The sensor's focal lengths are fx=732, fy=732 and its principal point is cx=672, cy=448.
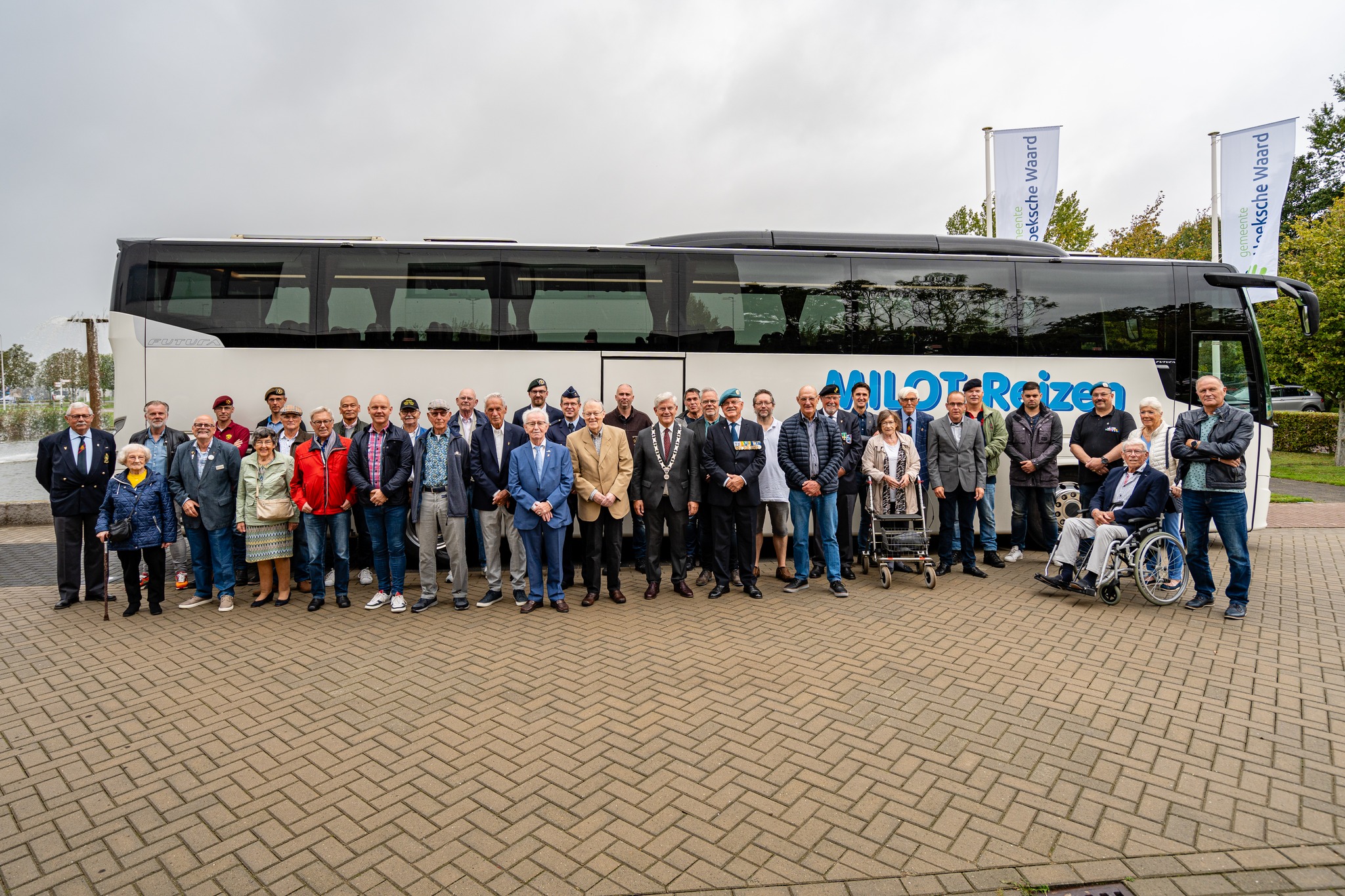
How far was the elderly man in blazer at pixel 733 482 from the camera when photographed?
7.04 m

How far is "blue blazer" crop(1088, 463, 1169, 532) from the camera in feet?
21.4

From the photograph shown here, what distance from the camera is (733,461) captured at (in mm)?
7055

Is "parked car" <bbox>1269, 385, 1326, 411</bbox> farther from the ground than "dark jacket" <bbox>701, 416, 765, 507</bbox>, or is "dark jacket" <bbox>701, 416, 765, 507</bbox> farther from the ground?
"parked car" <bbox>1269, 385, 1326, 411</bbox>

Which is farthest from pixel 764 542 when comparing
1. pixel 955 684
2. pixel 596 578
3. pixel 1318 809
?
pixel 1318 809

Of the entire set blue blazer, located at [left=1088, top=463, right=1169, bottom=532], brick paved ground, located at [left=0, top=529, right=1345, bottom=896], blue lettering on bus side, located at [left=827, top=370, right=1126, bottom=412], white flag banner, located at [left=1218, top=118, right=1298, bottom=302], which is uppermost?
white flag banner, located at [left=1218, top=118, right=1298, bottom=302]

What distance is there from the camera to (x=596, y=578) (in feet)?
22.5

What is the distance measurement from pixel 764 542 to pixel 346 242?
6.23 m

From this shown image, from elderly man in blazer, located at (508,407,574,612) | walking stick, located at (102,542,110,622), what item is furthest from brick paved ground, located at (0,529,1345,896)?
elderly man in blazer, located at (508,407,574,612)

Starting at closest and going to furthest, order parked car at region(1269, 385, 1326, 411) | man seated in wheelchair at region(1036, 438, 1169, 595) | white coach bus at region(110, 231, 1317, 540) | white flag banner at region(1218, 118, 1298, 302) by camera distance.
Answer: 1. man seated in wheelchair at region(1036, 438, 1169, 595)
2. white coach bus at region(110, 231, 1317, 540)
3. white flag banner at region(1218, 118, 1298, 302)
4. parked car at region(1269, 385, 1326, 411)

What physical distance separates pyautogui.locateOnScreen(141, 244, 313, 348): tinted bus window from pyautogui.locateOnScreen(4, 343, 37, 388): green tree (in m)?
9.81

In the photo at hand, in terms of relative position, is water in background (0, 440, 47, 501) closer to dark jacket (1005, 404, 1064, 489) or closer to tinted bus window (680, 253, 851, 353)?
tinted bus window (680, 253, 851, 353)

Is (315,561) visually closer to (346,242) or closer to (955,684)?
(346,242)

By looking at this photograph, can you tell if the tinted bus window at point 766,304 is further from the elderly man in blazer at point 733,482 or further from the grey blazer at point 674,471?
the grey blazer at point 674,471

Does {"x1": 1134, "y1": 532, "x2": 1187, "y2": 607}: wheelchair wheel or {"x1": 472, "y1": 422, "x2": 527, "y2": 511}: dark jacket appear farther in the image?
{"x1": 472, "y1": 422, "x2": 527, "y2": 511}: dark jacket
